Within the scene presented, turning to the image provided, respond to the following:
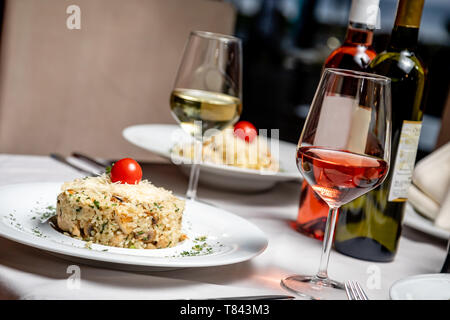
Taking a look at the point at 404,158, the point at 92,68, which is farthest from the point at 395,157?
the point at 92,68

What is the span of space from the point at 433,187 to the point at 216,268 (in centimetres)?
60

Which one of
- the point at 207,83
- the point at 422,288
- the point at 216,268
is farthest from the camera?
the point at 207,83

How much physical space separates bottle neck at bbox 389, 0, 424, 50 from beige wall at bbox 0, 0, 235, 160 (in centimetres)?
120

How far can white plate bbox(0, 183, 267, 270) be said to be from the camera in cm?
68

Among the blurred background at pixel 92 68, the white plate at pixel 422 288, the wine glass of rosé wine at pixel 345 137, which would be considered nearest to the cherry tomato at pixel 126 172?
the wine glass of rosé wine at pixel 345 137

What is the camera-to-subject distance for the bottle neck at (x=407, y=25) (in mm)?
956

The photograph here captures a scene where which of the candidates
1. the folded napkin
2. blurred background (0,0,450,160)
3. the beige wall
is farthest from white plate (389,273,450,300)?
the beige wall

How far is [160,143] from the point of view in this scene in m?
1.42

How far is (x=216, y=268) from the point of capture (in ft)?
2.71

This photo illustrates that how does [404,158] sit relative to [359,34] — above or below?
below

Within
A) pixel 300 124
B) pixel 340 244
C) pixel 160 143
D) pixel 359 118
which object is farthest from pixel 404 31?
pixel 300 124

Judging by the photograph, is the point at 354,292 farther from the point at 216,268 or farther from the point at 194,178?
the point at 194,178

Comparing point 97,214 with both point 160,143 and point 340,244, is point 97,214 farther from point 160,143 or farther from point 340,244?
point 160,143
